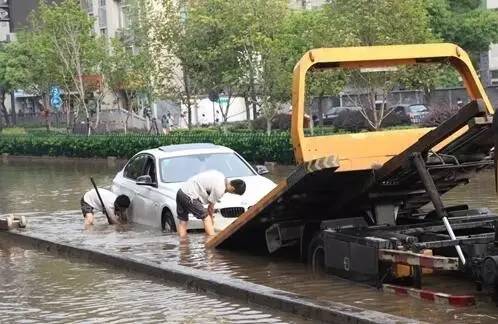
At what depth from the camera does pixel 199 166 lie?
15148 millimetres

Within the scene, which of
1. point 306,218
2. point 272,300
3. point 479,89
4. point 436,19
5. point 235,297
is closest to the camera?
point 272,300

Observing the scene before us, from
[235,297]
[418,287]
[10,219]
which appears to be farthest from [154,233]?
[418,287]

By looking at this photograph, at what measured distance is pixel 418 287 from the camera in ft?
28.4

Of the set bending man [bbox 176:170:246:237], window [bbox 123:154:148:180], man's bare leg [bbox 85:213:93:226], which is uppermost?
window [bbox 123:154:148:180]

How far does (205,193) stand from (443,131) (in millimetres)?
5007

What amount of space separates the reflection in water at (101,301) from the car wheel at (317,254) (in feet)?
4.20

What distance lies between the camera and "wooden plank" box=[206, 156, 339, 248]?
8.88 metres

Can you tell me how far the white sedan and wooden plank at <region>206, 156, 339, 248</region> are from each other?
1.98 meters

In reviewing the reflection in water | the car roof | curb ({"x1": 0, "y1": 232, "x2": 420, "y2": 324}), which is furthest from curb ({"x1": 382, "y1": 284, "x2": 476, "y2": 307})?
the car roof

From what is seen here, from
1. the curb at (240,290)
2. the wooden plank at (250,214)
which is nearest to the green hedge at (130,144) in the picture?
Answer: the wooden plank at (250,214)

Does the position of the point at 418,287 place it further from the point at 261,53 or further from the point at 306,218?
the point at 261,53

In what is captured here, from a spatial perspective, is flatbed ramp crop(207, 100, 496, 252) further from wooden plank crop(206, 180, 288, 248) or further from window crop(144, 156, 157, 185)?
window crop(144, 156, 157, 185)

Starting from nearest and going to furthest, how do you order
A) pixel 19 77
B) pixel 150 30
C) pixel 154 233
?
pixel 154 233 → pixel 150 30 → pixel 19 77

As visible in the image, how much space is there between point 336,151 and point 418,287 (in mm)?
1635
